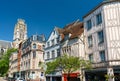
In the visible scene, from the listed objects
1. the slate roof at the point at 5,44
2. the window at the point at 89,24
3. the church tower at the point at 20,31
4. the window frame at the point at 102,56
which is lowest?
the window frame at the point at 102,56

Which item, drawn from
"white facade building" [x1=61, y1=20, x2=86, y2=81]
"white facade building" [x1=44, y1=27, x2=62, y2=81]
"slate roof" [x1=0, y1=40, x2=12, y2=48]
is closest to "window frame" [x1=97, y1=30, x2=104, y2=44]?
"white facade building" [x1=61, y1=20, x2=86, y2=81]

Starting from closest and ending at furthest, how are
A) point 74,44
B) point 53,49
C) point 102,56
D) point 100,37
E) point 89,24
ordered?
point 102,56 → point 100,37 → point 89,24 → point 74,44 → point 53,49

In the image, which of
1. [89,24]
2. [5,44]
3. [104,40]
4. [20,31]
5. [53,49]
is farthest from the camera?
[20,31]

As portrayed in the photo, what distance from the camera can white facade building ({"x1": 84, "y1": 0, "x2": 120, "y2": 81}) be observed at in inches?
944

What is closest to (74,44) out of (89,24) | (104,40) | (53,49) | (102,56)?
(89,24)

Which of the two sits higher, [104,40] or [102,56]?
[104,40]

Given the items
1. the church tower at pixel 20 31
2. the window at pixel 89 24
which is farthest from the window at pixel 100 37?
the church tower at pixel 20 31

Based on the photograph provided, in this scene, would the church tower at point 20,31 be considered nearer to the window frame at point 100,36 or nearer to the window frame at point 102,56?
the window frame at point 100,36

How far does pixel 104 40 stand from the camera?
25.2 meters

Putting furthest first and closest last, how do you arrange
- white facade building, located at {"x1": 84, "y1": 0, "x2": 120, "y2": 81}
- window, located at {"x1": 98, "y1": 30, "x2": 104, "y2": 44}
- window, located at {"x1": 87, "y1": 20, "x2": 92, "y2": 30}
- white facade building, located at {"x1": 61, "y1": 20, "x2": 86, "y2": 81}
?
white facade building, located at {"x1": 61, "y1": 20, "x2": 86, "y2": 81} < window, located at {"x1": 87, "y1": 20, "x2": 92, "y2": 30} < window, located at {"x1": 98, "y1": 30, "x2": 104, "y2": 44} < white facade building, located at {"x1": 84, "y1": 0, "x2": 120, "y2": 81}

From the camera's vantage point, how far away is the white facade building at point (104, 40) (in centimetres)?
2397

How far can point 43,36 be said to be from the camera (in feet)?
203

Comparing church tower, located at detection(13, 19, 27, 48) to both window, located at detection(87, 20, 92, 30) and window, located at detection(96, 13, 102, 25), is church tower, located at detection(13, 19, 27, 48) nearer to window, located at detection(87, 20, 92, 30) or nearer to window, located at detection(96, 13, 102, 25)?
window, located at detection(87, 20, 92, 30)

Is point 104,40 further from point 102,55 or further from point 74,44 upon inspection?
point 74,44
